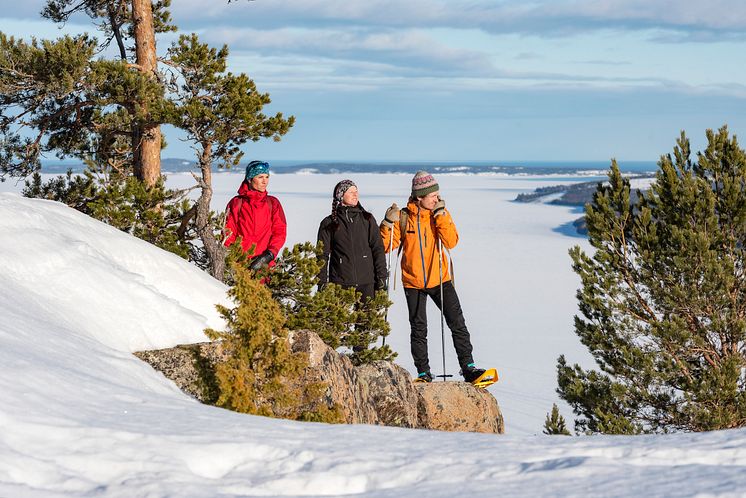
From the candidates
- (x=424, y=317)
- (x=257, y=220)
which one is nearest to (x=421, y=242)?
(x=424, y=317)

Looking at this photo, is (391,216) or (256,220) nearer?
(391,216)

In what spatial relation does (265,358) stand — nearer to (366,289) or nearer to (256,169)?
(366,289)

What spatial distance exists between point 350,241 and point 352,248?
78mm

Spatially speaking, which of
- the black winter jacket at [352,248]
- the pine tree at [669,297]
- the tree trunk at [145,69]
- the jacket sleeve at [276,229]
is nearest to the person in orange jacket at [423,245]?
the black winter jacket at [352,248]

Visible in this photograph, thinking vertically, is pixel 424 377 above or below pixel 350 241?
below

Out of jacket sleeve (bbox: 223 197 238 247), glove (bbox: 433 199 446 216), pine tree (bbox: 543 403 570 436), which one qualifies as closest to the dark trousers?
glove (bbox: 433 199 446 216)

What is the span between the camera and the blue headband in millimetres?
8016

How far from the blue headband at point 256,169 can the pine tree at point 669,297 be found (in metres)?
8.65

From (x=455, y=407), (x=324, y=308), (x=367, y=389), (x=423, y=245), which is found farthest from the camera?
(x=324, y=308)

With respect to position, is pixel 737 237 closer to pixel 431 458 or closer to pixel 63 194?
pixel 63 194

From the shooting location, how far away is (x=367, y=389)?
7172mm

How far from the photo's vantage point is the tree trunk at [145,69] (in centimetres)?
1240

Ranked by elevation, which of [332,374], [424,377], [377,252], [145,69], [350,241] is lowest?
[424,377]

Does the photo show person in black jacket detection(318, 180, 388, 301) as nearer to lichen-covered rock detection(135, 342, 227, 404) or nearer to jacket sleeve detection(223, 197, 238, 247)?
jacket sleeve detection(223, 197, 238, 247)
